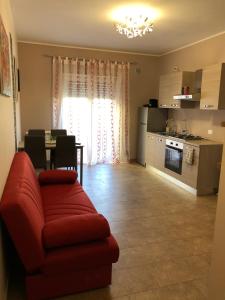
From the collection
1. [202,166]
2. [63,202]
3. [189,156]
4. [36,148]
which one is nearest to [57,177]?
[63,202]

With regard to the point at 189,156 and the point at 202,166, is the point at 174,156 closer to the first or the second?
the point at 189,156

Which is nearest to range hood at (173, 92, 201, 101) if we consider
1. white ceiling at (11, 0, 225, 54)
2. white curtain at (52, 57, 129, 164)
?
white ceiling at (11, 0, 225, 54)

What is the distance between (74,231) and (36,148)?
258 cm

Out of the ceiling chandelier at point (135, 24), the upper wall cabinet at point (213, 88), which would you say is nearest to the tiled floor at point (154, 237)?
the upper wall cabinet at point (213, 88)

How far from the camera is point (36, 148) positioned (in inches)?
162

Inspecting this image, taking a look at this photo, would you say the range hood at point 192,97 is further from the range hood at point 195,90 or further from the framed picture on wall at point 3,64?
the framed picture on wall at point 3,64

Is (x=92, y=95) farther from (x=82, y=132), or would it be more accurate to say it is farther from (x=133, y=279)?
(x=133, y=279)

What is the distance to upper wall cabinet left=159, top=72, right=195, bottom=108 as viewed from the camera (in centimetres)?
474

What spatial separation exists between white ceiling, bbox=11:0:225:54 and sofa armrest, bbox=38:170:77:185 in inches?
86.5

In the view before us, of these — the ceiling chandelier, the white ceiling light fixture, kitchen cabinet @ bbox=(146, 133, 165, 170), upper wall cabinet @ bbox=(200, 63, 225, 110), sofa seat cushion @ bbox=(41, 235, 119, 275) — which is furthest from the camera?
kitchen cabinet @ bbox=(146, 133, 165, 170)

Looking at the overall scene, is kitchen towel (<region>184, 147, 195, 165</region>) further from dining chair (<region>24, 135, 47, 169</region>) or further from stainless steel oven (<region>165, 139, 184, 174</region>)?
dining chair (<region>24, 135, 47, 169</region>)

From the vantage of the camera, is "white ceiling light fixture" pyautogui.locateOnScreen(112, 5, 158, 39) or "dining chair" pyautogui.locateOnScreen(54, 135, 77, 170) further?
"dining chair" pyautogui.locateOnScreen(54, 135, 77, 170)

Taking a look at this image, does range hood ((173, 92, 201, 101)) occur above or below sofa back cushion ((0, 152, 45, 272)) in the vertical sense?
above

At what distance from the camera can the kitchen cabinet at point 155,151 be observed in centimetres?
517
